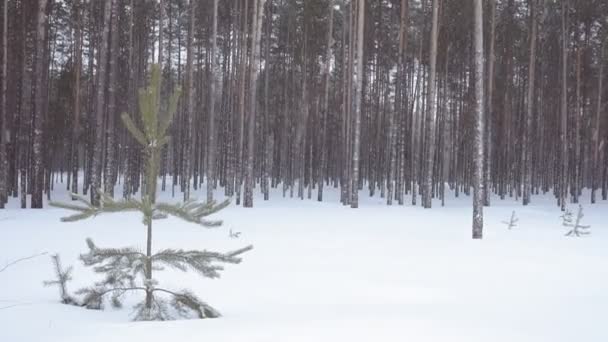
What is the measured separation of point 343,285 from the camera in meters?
5.55

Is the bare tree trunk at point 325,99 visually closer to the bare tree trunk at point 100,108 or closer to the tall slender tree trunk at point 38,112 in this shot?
the bare tree trunk at point 100,108

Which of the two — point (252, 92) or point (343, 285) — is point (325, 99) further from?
point (343, 285)

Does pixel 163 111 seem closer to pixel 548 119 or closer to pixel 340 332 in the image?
pixel 340 332

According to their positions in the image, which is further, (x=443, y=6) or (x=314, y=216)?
(x=443, y=6)

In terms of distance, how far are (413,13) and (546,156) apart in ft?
42.6

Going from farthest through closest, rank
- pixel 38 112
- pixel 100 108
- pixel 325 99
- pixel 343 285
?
1. pixel 325 99
2. pixel 100 108
3. pixel 38 112
4. pixel 343 285

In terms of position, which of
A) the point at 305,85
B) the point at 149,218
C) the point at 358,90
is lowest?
the point at 149,218

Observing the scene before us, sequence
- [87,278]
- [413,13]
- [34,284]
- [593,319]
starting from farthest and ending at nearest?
[413,13] < [87,278] < [34,284] < [593,319]

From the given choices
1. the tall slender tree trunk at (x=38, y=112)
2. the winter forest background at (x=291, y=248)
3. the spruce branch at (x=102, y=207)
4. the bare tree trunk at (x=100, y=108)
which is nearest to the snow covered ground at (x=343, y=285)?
the winter forest background at (x=291, y=248)

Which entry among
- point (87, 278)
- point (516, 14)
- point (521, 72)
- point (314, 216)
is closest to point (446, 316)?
point (87, 278)

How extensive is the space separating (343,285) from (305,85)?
1770 centimetres

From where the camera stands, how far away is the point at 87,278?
5648mm

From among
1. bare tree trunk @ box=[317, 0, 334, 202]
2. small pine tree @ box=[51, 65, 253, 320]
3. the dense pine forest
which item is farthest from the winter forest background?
bare tree trunk @ box=[317, 0, 334, 202]

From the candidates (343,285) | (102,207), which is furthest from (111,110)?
(102,207)
